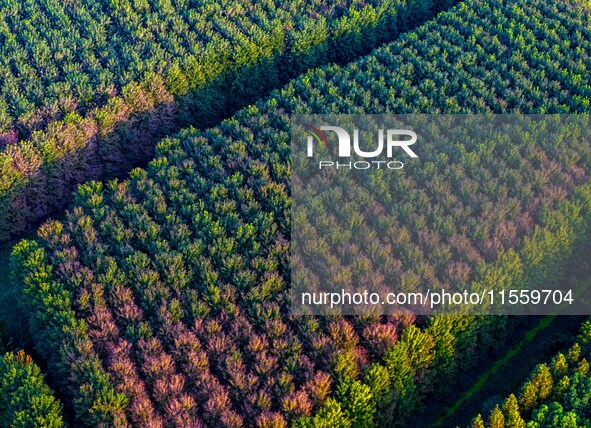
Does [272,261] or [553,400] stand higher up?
[272,261]

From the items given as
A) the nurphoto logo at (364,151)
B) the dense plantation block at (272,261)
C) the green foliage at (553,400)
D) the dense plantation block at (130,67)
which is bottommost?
the green foliage at (553,400)

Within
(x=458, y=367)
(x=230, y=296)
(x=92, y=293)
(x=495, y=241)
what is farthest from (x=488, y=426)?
(x=92, y=293)

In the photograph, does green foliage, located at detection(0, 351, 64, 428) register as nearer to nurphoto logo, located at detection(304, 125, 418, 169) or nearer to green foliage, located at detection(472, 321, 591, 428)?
green foliage, located at detection(472, 321, 591, 428)

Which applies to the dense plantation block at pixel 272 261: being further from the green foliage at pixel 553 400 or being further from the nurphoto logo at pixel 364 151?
the green foliage at pixel 553 400

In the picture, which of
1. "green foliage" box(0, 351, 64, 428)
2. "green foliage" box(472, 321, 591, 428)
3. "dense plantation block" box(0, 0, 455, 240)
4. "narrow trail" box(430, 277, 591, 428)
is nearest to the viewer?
"green foliage" box(472, 321, 591, 428)

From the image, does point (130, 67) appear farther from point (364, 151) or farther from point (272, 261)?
point (272, 261)

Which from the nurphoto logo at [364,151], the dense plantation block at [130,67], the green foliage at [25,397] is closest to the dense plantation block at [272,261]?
the green foliage at [25,397]

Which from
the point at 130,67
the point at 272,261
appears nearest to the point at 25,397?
the point at 272,261

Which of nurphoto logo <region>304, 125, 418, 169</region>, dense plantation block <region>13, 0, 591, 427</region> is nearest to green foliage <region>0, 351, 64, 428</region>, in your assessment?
dense plantation block <region>13, 0, 591, 427</region>

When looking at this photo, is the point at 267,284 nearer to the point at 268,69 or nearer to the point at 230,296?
the point at 230,296
